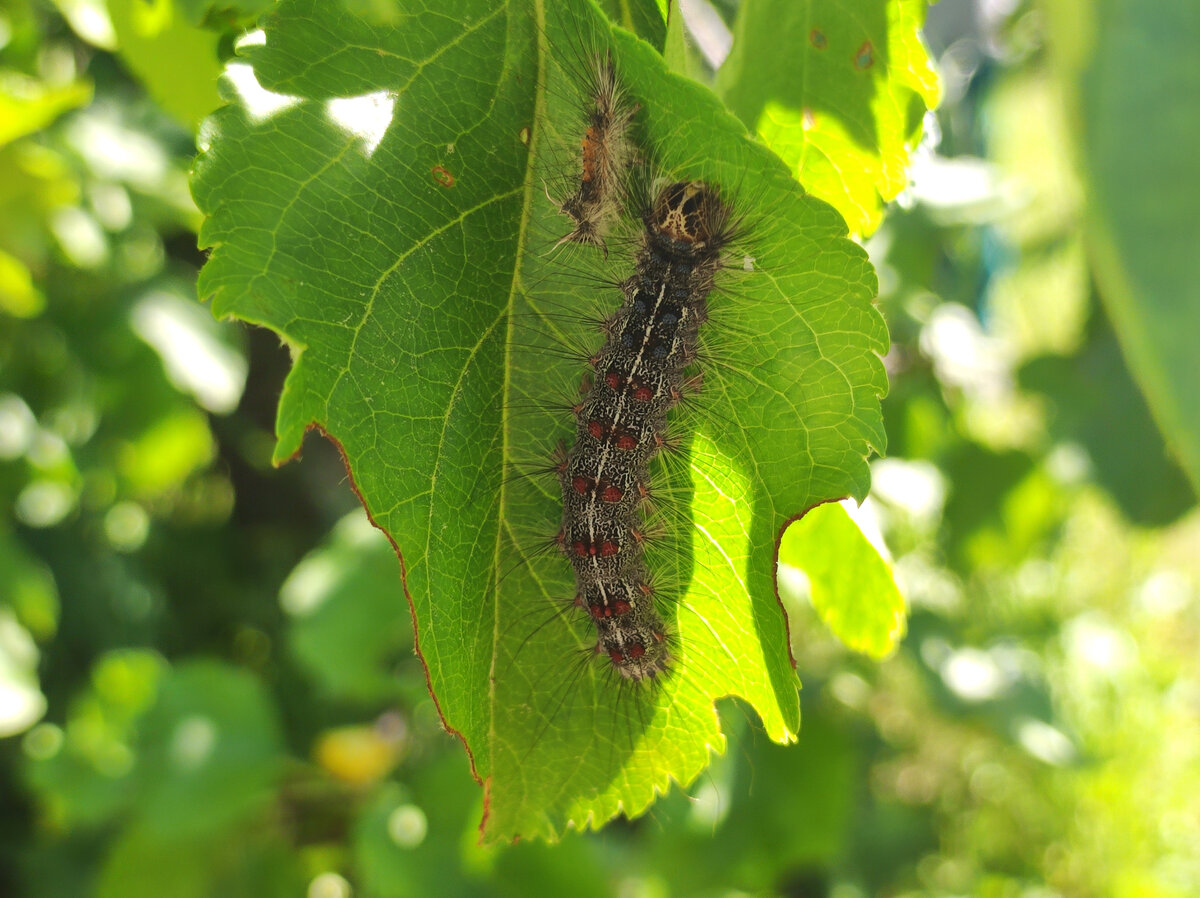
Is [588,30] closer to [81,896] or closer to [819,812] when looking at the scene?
[819,812]

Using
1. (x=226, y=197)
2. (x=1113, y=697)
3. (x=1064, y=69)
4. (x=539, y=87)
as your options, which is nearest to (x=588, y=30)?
(x=539, y=87)

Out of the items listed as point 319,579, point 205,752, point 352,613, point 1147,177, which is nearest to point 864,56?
point 1147,177

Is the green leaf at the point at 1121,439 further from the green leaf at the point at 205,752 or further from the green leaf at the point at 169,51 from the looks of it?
the green leaf at the point at 205,752


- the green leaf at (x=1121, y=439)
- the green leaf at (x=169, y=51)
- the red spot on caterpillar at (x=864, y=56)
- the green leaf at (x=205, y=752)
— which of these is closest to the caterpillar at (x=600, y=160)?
the red spot on caterpillar at (x=864, y=56)

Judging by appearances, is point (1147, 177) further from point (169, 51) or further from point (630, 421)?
point (169, 51)

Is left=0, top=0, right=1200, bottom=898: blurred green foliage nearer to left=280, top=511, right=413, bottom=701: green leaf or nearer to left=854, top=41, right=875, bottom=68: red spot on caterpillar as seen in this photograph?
left=280, top=511, right=413, bottom=701: green leaf

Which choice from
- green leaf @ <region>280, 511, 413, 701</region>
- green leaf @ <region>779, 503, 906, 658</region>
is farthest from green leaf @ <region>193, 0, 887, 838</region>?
green leaf @ <region>280, 511, 413, 701</region>

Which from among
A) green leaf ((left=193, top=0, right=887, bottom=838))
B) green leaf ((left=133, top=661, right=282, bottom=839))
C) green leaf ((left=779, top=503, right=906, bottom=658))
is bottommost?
green leaf ((left=133, top=661, right=282, bottom=839))
